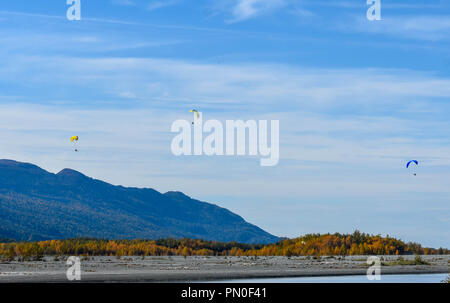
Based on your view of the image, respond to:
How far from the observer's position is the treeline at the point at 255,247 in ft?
322

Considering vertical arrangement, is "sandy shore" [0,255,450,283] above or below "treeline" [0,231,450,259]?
below

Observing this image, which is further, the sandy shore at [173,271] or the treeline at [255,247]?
the treeline at [255,247]

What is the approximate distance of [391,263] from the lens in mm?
83375

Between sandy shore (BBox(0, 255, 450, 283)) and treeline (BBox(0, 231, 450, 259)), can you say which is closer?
sandy shore (BBox(0, 255, 450, 283))

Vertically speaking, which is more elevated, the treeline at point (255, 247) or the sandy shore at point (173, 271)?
the treeline at point (255, 247)

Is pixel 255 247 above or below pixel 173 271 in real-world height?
above

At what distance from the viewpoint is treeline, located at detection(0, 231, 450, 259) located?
98.2m

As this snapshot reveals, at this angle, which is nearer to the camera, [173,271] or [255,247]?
[173,271]

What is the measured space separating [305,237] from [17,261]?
50256 mm

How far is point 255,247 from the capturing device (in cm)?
11781
